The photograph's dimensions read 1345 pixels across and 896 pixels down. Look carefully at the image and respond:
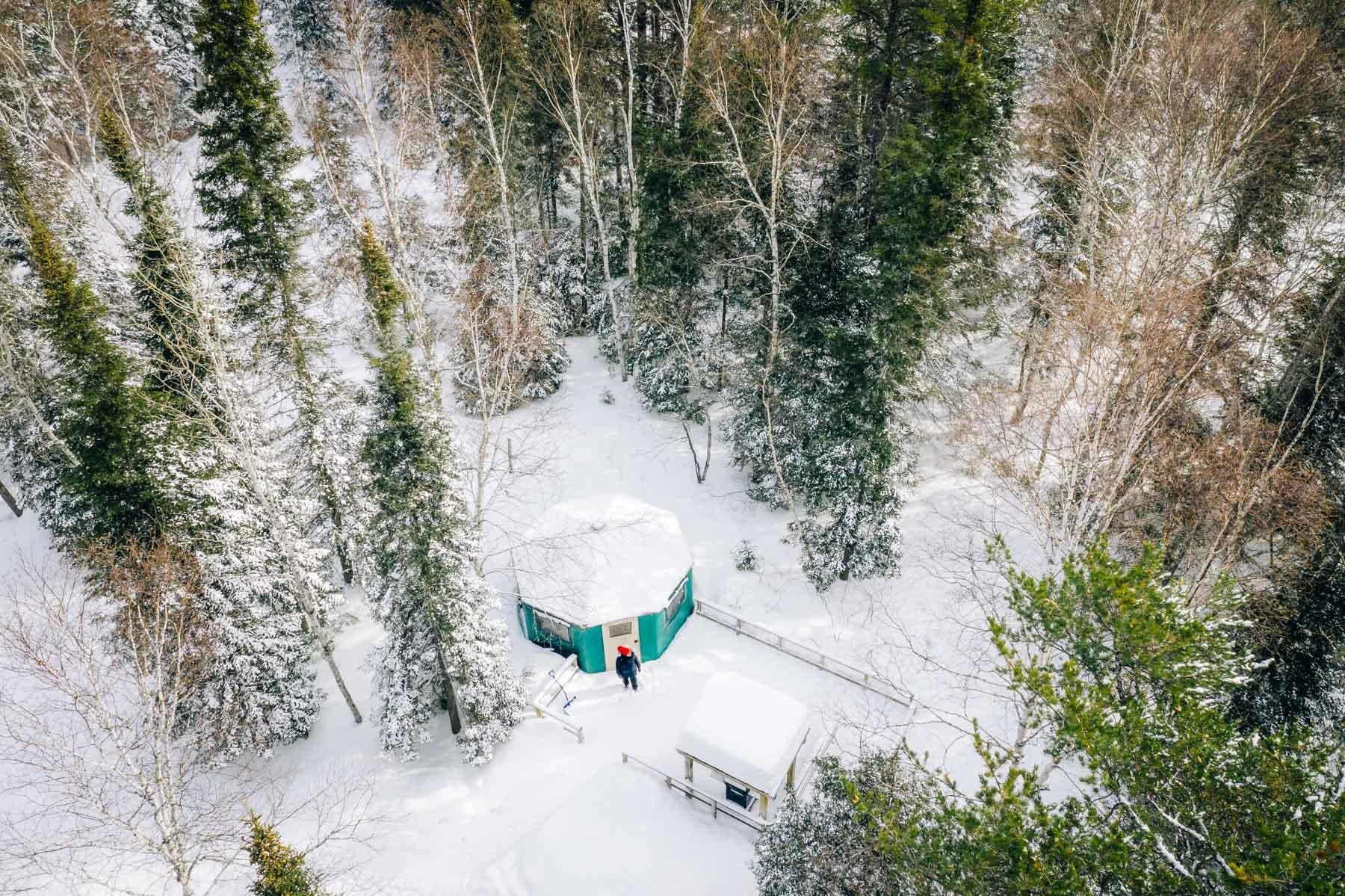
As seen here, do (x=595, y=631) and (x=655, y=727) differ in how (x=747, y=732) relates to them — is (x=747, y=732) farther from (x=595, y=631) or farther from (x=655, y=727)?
(x=595, y=631)

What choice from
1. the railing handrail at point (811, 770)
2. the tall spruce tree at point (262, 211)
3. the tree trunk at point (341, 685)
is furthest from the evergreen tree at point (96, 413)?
the railing handrail at point (811, 770)

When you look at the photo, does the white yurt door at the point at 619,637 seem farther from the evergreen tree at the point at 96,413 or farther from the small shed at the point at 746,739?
the evergreen tree at the point at 96,413

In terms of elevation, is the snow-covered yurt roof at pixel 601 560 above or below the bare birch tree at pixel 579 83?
below

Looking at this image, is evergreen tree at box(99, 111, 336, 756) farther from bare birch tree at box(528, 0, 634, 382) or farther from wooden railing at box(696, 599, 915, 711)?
bare birch tree at box(528, 0, 634, 382)

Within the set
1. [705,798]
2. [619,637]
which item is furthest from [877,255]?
[705,798]

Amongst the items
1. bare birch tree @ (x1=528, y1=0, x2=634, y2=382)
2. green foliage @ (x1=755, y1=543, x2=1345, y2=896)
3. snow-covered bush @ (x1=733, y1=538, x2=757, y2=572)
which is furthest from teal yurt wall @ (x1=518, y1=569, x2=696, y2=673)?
bare birch tree @ (x1=528, y1=0, x2=634, y2=382)
